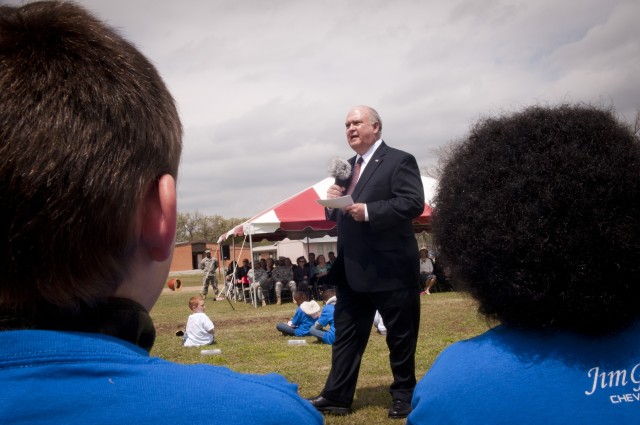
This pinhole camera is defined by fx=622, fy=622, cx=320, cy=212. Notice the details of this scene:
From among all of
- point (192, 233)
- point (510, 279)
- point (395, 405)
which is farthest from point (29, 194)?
point (192, 233)

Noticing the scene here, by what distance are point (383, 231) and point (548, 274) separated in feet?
9.58

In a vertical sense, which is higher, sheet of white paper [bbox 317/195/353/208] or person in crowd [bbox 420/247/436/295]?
sheet of white paper [bbox 317/195/353/208]

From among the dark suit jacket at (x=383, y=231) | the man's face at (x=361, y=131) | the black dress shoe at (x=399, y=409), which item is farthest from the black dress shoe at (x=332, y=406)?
the man's face at (x=361, y=131)

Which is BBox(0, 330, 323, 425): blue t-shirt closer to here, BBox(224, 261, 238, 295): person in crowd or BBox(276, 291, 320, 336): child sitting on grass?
BBox(276, 291, 320, 336): child sitting on grass

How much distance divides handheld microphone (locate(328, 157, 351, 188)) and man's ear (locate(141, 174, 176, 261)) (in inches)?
152

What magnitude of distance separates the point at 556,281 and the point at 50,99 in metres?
1.06

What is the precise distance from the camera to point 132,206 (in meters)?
0.83

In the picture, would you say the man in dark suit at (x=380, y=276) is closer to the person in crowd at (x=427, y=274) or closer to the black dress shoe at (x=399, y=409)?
the black dress shoe at (x=399, y=409)

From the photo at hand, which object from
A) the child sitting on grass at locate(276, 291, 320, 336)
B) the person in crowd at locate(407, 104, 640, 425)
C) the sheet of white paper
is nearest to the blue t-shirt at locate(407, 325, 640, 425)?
the person in crowd at locate(407, 104, 640, 425)

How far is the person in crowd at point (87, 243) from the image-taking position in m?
0.73

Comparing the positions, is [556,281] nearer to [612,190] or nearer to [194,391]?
[612,190]

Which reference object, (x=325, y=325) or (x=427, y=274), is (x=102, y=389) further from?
(x=427, y=274)

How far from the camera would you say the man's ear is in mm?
857

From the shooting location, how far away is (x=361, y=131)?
4578 millimetres
